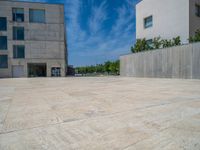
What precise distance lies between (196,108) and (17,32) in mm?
38735

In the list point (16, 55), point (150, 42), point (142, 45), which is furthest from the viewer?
point (16, 55)

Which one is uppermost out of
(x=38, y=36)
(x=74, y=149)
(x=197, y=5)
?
(x=197, y=5)

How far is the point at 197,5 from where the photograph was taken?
2722cm

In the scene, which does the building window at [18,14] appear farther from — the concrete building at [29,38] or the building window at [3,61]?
the building window at [3,61]

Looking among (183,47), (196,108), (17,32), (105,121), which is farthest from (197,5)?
(17,32)

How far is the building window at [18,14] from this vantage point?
3522 centimetres

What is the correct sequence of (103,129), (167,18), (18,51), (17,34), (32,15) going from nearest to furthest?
1. (103,129)
2. (167,18)
3. (18,51)
4. (17,34)
5. (32,15)

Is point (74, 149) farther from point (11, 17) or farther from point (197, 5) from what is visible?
point (11, 17)

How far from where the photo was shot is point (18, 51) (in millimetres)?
35250

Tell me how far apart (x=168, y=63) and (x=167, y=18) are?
39.0 feet

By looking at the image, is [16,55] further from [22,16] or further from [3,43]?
[22,16]

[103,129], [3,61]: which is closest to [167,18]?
[103,129]

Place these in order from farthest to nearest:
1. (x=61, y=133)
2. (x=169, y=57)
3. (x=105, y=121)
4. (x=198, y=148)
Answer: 1. (x=169, y=57)
2. (x=105, y=121)
3. (x=61, y=133)
4. (x=198, y=148)

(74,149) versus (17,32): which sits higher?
(17,32)
